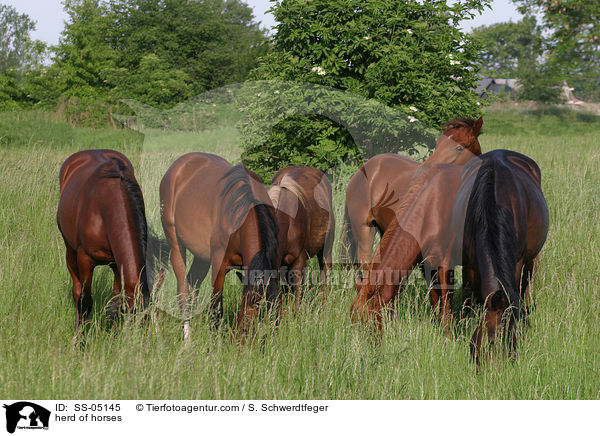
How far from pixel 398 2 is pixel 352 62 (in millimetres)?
1044

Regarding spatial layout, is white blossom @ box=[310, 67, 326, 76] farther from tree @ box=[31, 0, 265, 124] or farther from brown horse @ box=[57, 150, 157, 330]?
tree @ box=[31, 0, 265, 124]

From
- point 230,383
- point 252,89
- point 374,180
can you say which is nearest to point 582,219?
point 374,180

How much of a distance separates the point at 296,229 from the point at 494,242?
1.76m

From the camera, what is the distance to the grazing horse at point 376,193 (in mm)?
5383

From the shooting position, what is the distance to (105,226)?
13.1 feet

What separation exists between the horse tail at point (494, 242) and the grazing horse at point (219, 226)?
138 cm

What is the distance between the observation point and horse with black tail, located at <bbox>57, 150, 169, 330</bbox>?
3.68 meters

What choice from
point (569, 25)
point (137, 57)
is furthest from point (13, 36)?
point (569, 25)

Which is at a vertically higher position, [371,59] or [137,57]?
[137,57]

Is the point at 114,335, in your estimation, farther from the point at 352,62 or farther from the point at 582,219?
the point at 582,219

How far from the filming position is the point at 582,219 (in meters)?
7.71

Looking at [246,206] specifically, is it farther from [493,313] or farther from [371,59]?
[371,59]

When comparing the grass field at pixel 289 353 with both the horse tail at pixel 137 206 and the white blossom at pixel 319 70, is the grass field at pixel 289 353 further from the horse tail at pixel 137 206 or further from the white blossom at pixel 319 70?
the white blossom at pixel 319 70

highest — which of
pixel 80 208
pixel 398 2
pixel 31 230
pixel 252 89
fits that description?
pixel 398 2
